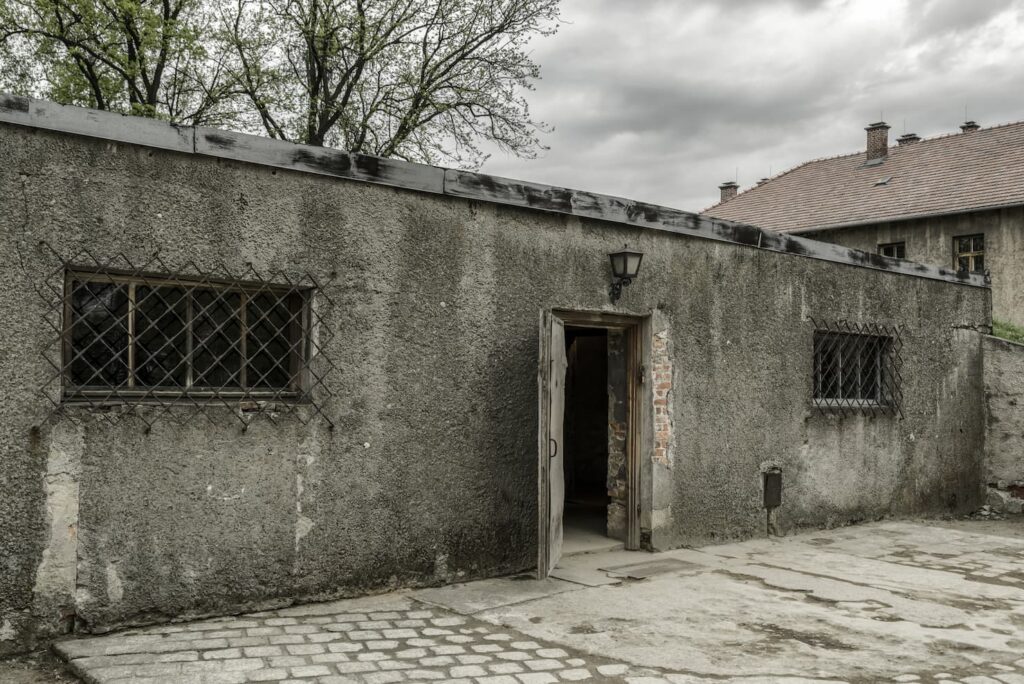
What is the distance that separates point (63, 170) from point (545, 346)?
330 cm

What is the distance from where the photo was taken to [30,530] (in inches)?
184

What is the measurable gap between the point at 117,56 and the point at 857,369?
1478 centimetres

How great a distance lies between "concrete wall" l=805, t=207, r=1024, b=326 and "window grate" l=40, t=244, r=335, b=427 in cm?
1890

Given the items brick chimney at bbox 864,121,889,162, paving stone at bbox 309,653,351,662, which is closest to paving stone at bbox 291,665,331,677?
paving stone at bbox 309,653,351,662

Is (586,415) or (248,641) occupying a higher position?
(586,415)

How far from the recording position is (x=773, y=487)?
28.9 feet

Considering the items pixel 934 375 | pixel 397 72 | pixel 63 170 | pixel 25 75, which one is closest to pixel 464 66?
pixel 397 72

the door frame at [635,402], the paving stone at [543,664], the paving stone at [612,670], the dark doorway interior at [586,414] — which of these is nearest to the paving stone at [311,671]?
the paving stone at [543,664]

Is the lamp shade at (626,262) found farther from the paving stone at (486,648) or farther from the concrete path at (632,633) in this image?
the paving stone at (486,648)

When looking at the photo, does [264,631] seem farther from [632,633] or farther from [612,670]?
[632,633]

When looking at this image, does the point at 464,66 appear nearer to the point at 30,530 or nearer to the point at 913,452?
the point at 913,452

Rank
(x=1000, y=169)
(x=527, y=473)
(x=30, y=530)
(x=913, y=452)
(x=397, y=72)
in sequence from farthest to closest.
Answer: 1. (x=1000, y=169)
2. (x=397, y=72)
3. (x=913, y=452)
4. (x=527, y=473)
5. (x=30, y=530)

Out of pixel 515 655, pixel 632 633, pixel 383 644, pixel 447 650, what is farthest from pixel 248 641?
pixel 632 633

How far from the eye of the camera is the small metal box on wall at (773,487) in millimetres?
8750
